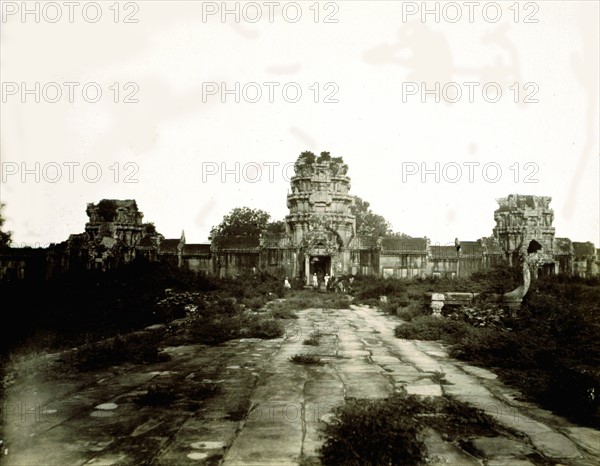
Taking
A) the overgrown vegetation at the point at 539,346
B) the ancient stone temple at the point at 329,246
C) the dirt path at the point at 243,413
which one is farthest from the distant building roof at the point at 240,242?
the dirt path at the point at 243,413

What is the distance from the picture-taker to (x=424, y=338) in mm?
11781

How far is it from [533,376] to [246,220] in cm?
6354

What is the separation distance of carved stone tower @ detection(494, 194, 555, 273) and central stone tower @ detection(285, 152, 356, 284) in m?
13.7

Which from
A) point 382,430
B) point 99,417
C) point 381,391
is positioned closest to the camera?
point 382,430

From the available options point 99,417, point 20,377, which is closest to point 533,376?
point 99,417

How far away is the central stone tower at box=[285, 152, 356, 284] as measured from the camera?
34875 millimetres

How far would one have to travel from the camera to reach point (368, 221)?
69.4 m

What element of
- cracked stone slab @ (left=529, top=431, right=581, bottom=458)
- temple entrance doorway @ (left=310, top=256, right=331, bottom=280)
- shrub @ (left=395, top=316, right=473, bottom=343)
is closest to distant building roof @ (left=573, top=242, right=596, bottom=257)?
temple entrance doorway @ (left=310, top=256, right=331, bottom=280)

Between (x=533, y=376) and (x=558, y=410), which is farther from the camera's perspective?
(x=533, y=376)

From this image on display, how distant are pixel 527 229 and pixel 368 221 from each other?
3161 cm

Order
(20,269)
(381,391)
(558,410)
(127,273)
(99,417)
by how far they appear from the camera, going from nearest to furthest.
A: (99,417), (558,410), (381,391), (20,269), (127,273)

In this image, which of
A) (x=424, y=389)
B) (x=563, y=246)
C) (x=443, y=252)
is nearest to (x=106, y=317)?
(x=424, y=389)

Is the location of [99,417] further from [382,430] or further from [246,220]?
[246,220]

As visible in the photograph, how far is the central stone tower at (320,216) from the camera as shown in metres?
34.9
